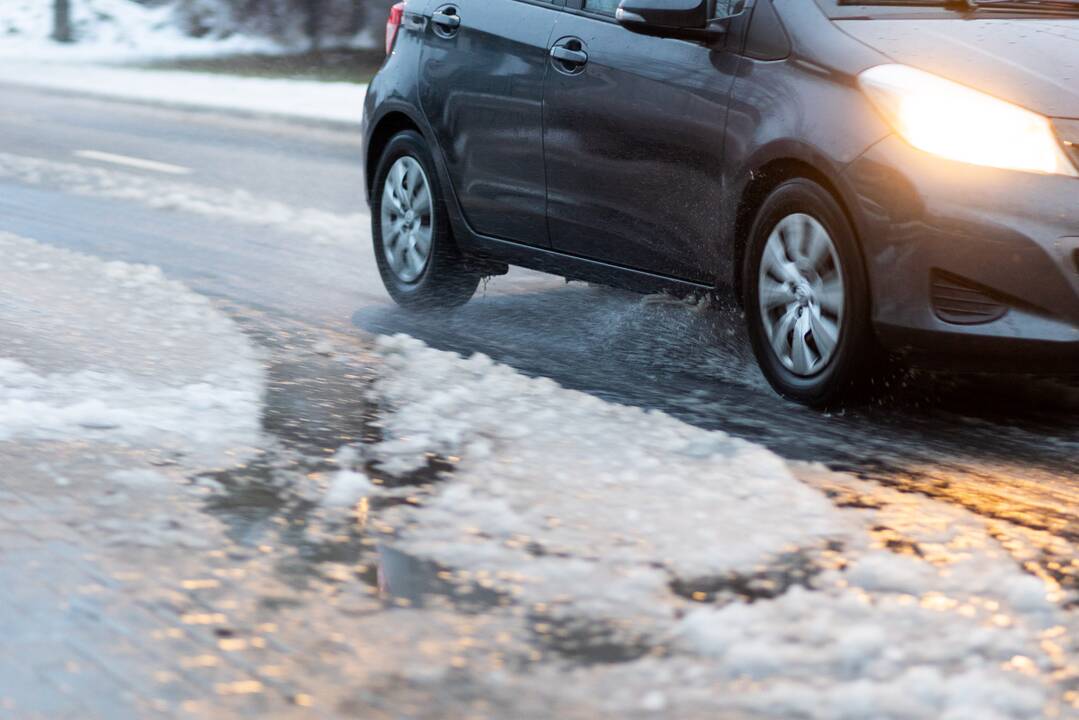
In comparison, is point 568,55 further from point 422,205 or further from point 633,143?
point 422,205

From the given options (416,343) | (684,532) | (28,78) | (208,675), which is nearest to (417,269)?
(416,343)

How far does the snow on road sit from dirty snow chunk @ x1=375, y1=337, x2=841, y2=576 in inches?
20.6

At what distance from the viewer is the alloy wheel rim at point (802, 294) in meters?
5.65

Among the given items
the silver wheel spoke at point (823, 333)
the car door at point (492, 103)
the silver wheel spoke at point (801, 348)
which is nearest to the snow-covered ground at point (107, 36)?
the car door at point (492, 103)

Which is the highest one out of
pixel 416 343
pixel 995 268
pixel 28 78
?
pixel 995 268

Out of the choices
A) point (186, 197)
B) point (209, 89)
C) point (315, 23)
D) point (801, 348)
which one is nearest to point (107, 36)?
point (315, 23)

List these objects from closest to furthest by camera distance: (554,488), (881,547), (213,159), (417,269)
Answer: (881,547), (554,488), (417,269), (213,159)

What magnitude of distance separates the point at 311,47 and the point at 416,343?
19.5 metres

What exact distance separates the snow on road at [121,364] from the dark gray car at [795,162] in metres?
1.22

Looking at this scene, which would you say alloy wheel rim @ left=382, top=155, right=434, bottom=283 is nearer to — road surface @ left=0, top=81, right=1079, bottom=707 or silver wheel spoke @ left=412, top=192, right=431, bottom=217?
silver wheel spoke @ left=412, top=192, right=431, bottom=217

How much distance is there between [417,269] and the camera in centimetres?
777

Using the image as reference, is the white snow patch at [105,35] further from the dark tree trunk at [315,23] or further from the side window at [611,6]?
the side window at [611,6]

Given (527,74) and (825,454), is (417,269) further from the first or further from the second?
(825,454)

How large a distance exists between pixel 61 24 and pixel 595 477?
93.4 ft
